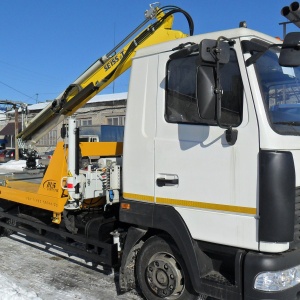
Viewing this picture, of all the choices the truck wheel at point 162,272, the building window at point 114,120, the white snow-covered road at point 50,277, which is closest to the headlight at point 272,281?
the truck wheel at point 162,272

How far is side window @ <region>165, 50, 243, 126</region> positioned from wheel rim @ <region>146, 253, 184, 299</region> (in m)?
1.36

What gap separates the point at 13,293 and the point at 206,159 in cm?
270

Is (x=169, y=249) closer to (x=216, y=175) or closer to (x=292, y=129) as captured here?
(x=216, y=175)

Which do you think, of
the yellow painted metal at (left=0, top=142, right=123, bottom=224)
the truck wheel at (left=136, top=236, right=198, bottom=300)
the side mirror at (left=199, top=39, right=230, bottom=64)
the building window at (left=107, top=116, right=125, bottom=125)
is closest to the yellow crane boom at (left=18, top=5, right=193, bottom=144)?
the yellow painted metal at (left=0, top=142, right=123, bottom=224)

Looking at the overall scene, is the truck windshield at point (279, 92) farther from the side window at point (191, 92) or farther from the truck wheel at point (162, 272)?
the truck wheel at point (162, 272)

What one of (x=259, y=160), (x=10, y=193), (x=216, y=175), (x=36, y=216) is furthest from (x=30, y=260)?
(x=259, y=160)

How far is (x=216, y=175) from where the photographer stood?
10.9 feet

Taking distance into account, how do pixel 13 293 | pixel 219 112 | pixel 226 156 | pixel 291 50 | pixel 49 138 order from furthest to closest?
pixel 49 138, pixel 13 293, pixel 226 156, pixel 219 112, pixel 291 50

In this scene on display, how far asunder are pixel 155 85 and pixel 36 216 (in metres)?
3.05

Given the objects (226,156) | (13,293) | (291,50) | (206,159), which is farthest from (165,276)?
(291,50)

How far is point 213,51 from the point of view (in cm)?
298

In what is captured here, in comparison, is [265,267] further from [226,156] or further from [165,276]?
[165,276]

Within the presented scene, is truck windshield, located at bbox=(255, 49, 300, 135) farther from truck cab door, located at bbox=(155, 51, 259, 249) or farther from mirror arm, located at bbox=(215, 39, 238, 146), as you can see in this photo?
mirror arm, located at bbox=(215, 39, 238, 146)

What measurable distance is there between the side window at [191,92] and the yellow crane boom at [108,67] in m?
1.36
